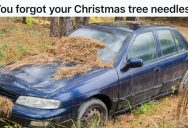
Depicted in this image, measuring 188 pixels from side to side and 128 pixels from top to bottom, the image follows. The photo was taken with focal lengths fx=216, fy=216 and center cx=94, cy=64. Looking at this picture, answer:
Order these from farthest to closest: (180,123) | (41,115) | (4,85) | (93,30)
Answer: (93,30), (180,123), (4,85), (41,115)

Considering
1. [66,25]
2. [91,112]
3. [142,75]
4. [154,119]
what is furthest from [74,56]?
[66,25]

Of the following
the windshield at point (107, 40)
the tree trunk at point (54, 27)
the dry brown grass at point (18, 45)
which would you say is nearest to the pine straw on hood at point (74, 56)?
the windshield at point (107, 40)

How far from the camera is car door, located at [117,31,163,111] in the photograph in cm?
397

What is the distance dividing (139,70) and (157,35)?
3.77 ft

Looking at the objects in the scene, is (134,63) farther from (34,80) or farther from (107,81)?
(34,80)

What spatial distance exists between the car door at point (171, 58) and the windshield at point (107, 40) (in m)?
1.08

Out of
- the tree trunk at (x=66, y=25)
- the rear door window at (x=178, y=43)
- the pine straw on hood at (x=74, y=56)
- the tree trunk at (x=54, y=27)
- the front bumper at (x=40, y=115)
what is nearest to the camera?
the front bumper at (x=40, y=115)

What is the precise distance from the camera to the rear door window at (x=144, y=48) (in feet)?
13.9

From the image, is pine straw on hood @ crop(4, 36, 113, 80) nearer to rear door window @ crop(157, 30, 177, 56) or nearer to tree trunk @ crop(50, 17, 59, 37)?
rear door window @ crop(157, 30, 177, 56)

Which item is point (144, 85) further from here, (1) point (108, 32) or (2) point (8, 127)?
(2) point (8, 127)

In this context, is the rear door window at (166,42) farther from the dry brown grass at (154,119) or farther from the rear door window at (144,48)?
the dry brown grass at (154,119)

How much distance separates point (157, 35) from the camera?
481cm

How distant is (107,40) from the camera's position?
4.40 m

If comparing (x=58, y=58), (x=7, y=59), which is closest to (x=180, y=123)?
(x=58, y=58)
